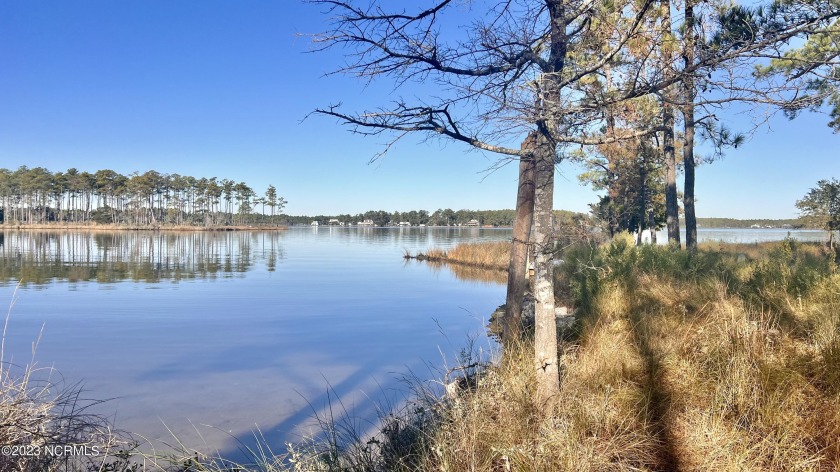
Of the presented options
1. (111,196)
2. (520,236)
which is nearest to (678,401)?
(520,236)

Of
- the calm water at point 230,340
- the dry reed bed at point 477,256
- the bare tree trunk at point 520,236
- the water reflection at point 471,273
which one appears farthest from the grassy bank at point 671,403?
the dry reed bed at point 477,256

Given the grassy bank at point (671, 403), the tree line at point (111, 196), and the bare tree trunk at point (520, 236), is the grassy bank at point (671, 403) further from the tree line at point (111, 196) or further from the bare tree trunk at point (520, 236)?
the tree line at point (111, 196)

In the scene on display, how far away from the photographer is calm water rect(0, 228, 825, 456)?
599 centimetres

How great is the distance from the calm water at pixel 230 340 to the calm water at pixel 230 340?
0.10ft

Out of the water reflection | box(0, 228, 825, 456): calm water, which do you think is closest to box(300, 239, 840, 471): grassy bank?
box(0, 228, 825, 456): calm water

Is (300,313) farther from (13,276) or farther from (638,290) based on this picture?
(13,276)

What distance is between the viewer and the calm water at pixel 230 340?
601 cm

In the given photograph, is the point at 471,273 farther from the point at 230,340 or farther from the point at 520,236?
the point at 520,236

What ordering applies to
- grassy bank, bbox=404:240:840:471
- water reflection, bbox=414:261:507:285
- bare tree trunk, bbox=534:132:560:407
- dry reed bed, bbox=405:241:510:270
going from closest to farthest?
1. grassy bank, bbox=404:240:840:471
2. bare tree trunk, bbox=534:132:560:407
3. water reflection, bbox=414:261:507:285
4. dry reed bed, bbox=405:241:510:270

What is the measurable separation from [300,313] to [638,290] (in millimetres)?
8136

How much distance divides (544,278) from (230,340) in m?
7.77

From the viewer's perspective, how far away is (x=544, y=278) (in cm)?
347

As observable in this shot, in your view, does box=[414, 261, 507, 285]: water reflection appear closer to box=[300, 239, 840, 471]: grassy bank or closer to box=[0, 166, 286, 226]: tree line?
box=[300, 239, 840, 471]: grassy bank

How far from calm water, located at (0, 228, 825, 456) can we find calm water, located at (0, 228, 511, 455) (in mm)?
30
